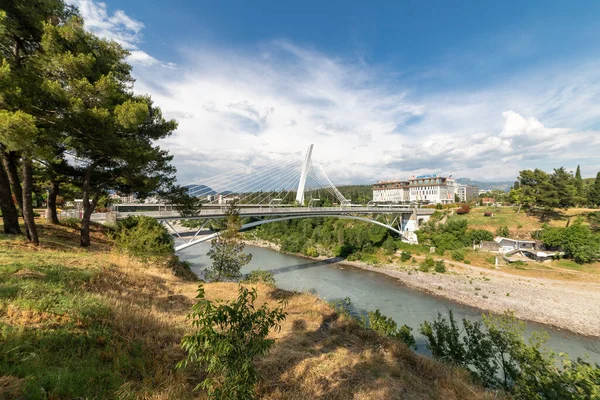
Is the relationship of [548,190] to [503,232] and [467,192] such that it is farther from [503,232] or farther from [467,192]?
[467,192]

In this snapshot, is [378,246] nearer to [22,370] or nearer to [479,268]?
[479,268]

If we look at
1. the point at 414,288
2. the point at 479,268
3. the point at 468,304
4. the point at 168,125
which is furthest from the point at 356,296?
the point at 168,125

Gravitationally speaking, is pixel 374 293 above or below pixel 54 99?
below

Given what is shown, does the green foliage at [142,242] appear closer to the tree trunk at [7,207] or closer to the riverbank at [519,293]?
the tree trunk at [7,207]

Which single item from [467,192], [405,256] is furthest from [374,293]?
[467,192]

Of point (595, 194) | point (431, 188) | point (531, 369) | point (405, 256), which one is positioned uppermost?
point (431, 188)

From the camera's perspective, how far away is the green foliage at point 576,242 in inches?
1023

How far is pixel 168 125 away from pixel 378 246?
123ft

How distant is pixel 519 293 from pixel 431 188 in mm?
62299

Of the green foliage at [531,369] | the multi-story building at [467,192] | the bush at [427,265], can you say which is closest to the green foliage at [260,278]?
the green foliage at [531,369]

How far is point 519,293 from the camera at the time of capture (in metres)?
22.8

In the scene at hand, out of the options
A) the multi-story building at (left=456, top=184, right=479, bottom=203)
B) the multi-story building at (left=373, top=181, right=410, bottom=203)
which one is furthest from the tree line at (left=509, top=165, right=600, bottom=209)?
the multi-story building at (left=456, top=184, right=479, bottom=203)

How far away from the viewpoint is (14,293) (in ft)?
14.0

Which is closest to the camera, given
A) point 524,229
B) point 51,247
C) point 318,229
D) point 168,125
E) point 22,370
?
point 22,370
